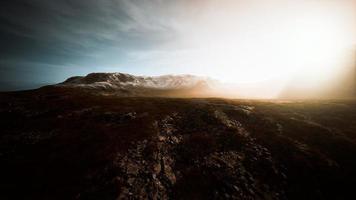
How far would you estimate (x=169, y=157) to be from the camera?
23.0m

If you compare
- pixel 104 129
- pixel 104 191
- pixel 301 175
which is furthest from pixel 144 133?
→ pixel 301 175

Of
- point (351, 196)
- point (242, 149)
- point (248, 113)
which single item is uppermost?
point (248, 113)

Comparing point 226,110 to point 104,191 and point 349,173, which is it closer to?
point 349,173

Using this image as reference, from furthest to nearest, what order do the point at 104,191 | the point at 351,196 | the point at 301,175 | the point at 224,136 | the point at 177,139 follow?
the point at 224,136 < the point at 177,139 < the point at 301,175 < the point at 351,196 < the point at 104,191

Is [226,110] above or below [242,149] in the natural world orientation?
above

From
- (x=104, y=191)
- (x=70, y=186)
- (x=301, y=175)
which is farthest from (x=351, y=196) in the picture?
(x=70, y=186)

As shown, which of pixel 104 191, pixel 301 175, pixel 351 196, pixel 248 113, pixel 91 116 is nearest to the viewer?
pixel 104 191

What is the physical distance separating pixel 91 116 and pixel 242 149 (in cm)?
3347

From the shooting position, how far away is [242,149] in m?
25.8

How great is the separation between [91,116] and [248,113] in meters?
40.8

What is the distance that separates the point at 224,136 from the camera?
29.9 metres

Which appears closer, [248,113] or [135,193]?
[135,193]

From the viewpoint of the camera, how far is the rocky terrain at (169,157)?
1736 cm

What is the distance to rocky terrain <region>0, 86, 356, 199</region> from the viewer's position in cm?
1736
